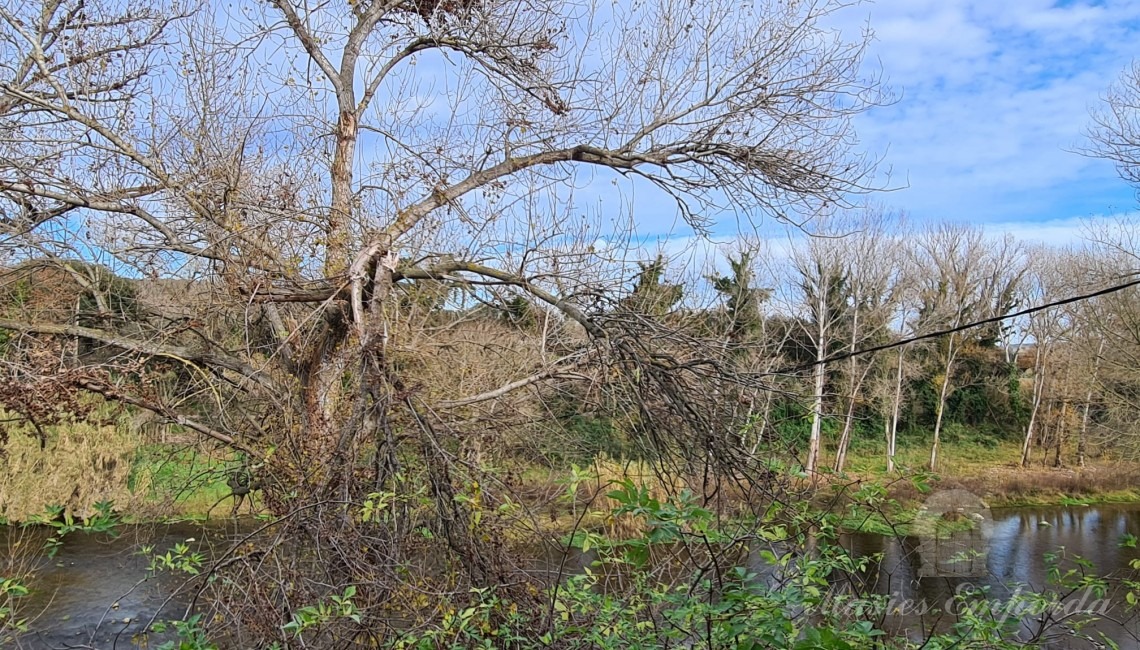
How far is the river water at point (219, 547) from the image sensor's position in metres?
7.68

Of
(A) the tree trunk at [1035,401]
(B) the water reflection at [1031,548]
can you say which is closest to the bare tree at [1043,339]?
(A) the tree trunk at [1035,401]

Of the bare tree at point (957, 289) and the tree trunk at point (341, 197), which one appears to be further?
the bare tree at point (957, 289)

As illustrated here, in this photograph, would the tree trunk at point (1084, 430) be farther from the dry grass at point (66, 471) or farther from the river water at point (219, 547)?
the dry grass at point (66, 471)

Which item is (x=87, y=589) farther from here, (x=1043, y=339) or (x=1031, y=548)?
(x=1043, y=339)

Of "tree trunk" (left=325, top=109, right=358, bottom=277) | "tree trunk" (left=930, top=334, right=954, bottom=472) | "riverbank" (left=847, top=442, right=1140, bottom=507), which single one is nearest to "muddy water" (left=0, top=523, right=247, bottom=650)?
"tree trunk" (left=325, top=109, right=358, bottom=277)

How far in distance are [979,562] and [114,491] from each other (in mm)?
13910

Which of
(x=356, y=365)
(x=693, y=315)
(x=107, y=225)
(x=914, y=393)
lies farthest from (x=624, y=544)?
(x=914, y=393)

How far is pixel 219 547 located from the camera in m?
5.17

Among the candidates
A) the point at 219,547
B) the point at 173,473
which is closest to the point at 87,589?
the point at 173,473

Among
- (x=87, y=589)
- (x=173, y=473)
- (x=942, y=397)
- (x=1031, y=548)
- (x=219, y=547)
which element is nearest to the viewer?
(x=219, y=547)

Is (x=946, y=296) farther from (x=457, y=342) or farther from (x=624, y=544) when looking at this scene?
(x=624, y=544)

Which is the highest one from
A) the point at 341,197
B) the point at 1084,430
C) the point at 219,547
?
the point at 341,197

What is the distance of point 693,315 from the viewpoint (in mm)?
5762

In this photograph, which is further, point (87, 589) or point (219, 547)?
point (87, 589)
